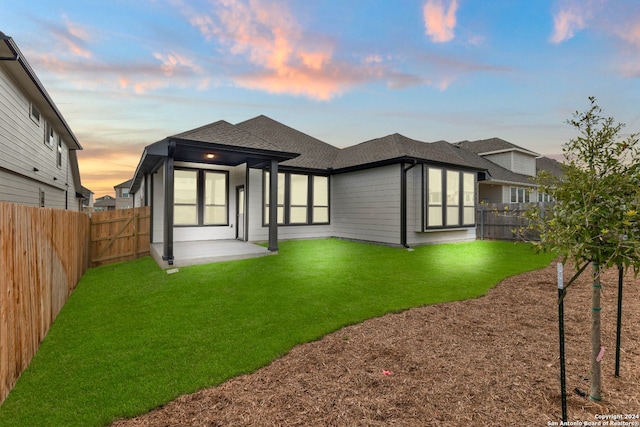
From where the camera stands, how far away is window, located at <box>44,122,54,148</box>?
12433 mm

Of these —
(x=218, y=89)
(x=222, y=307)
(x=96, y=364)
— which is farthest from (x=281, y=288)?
(x=218, y=89)

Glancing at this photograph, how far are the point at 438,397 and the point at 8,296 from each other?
4093 millimetres

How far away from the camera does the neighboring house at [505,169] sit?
818 inches

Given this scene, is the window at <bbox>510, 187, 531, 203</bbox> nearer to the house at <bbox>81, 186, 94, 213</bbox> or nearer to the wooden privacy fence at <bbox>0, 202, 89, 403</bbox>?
the wooden privacy fence at <bbox>0, 202, 89, 403</bbox>

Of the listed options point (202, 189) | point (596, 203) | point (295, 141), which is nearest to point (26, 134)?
point (202, 189)

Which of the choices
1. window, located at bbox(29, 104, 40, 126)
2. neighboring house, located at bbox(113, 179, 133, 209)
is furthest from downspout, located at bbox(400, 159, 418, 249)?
neighboring house, located at bbox(113, 179, 133, 209)

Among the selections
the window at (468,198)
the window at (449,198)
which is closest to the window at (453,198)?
the window at (449,198)

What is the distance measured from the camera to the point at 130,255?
10000 mm

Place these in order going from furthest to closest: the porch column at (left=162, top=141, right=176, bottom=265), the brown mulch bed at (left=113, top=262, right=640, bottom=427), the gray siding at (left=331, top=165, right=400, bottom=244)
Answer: the gray siding at (left=331, top=165, right=400, bottom=244)
the porch column at (left=162, top=141, right=176, bottom=265)
the brown mulch bed at (left=113, top=262, right=640, bottom=427)

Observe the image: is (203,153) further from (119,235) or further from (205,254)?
(119,235)

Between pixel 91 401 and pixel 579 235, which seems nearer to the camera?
pixel 579 235

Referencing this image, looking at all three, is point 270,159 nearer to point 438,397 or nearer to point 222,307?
point 222,307

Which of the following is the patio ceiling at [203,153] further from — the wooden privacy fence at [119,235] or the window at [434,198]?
the window at [434,198]

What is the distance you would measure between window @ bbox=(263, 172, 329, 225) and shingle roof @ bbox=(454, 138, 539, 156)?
647 inches
